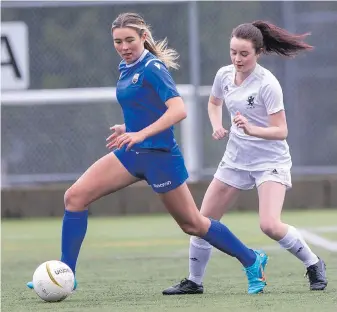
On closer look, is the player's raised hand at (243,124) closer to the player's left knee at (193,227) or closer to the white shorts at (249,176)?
the white shorts at (249,176)

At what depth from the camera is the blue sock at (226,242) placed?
816 centimetres

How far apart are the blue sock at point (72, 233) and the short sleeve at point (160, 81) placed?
3.11ft

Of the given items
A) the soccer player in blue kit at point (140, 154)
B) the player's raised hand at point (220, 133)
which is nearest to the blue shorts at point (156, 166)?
the soccer player in blue kit at point (140, 154)

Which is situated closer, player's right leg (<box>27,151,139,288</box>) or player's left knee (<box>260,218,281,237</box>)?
player's right leg (<box>27,151,139,288</box>)

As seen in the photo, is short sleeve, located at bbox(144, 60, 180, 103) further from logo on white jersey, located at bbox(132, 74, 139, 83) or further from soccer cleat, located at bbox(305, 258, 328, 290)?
soccer cleat, located at bbox(305, 258, 328, 290)

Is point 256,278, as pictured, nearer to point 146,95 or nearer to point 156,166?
point 156,166

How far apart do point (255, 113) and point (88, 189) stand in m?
1.23

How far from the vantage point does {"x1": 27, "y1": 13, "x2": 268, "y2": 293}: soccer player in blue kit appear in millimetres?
7867

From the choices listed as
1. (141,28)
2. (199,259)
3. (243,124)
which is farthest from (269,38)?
(199,259)

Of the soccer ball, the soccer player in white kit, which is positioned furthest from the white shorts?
the soccer ball

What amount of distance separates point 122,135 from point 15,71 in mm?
9809

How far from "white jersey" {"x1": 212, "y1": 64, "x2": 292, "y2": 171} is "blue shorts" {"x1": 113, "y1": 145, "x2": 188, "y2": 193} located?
56cm

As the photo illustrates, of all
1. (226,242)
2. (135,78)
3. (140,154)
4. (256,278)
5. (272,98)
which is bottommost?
(256,278)

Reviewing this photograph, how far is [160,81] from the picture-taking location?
25.6ft
